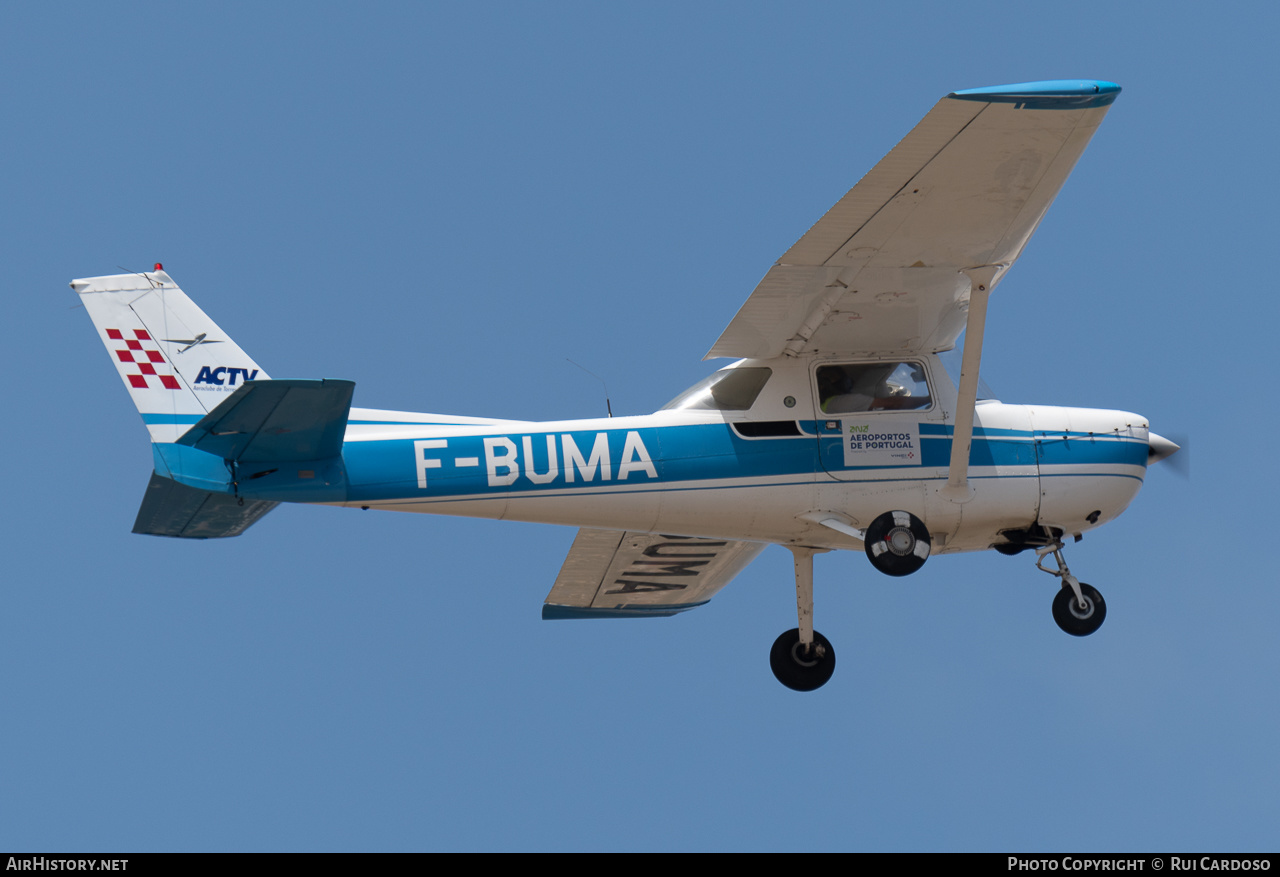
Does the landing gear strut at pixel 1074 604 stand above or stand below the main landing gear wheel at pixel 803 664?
above

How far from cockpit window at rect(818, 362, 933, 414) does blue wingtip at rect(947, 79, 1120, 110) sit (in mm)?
3128

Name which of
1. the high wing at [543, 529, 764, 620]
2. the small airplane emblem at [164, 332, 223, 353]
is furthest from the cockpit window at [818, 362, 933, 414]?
the small airplane emblem at [164, 332, 223, 353]

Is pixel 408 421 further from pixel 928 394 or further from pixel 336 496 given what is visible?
pixel 928 394

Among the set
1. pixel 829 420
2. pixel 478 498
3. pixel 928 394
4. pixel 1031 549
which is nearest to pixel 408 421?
pixel 478 498

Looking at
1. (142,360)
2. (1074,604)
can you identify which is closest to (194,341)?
(142,360)

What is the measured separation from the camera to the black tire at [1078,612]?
13.6 meters

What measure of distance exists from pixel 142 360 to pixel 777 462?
504 cm

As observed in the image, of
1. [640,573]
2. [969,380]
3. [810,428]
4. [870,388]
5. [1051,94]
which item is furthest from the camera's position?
[640,573]

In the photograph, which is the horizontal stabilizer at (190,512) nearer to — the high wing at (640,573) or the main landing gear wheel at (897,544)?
the high wing at (640,573)

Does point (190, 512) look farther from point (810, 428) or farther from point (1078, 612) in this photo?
point (1078, 612)

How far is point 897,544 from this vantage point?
1278 cm

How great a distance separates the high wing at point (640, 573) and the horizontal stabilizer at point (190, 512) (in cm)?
356

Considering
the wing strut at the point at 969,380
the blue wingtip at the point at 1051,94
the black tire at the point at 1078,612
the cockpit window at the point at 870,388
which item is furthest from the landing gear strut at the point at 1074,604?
the blue wingtip at the point at 1051,94

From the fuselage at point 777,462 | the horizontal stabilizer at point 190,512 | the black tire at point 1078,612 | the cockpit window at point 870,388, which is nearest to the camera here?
the horizontal stabilizer at point 190,512
